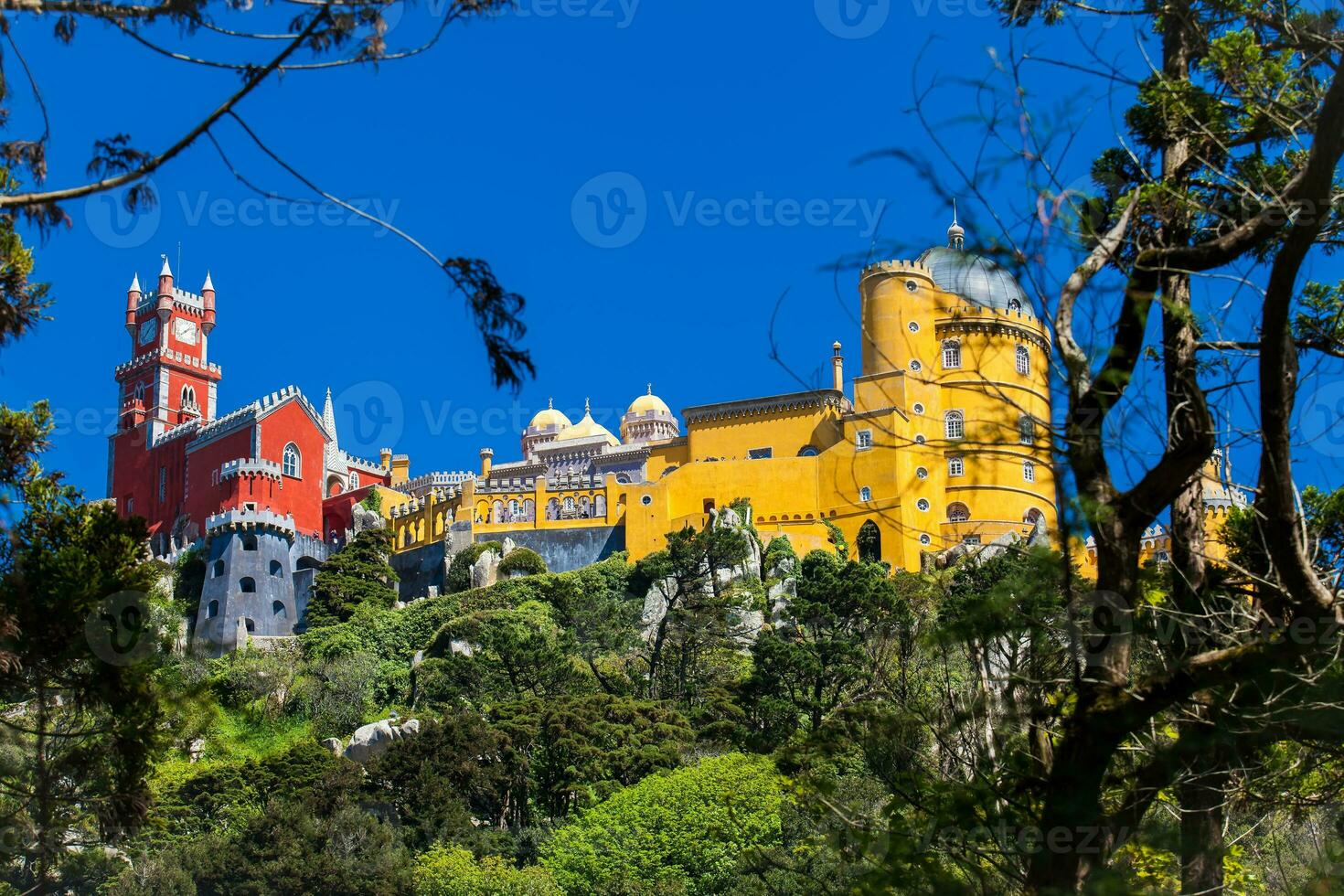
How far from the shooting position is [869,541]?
50906mm

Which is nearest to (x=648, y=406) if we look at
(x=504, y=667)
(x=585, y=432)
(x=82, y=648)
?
(x=585, y=432)

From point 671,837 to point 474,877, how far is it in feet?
14.9

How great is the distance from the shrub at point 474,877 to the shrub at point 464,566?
18379mm

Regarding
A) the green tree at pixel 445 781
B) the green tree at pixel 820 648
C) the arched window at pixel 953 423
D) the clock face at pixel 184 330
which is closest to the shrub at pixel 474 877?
the green tree at pixel 445 781

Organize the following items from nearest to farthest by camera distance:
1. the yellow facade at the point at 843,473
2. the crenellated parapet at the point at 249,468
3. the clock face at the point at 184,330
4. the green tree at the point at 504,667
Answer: the green tree at the point at 504,667, the yellow facade at the point at 843,473, the crenellated parapet at the point at 249,468, the clock face at the point at 184,330

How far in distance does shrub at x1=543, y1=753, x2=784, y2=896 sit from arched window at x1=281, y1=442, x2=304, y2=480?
2703 centimetres

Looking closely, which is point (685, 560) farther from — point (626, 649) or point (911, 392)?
point (911, 392)

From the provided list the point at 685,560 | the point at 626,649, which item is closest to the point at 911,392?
the point at 685,560

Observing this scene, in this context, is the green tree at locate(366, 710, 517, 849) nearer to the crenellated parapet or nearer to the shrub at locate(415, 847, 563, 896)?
the shrub at locate(415, 847, 563, 896)

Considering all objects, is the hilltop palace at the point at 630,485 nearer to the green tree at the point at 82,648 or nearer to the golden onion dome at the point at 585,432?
the golden onion dome at the point at 585,432

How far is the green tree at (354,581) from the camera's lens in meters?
53.8

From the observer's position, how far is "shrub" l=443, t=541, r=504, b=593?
53812 mm

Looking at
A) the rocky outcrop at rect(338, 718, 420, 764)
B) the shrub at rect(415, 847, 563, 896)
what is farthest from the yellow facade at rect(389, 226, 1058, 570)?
the shrub at rect(415, 847, 563, 896)

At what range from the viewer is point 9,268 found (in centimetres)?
1127
